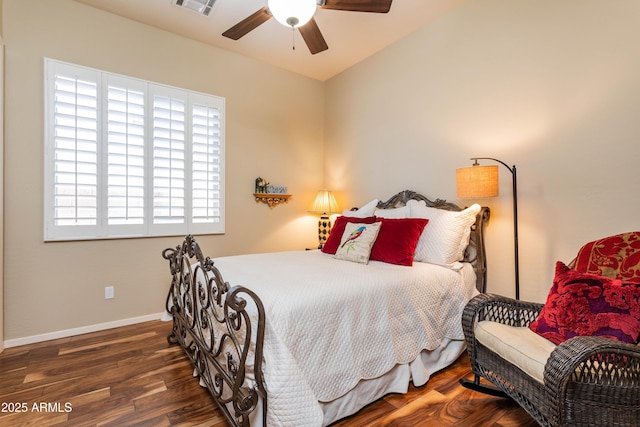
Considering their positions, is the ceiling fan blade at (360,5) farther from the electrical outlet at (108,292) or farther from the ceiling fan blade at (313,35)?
the electrical outlet at (108,292)

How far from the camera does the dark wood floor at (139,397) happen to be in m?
1.71

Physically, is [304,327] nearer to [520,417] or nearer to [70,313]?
[520,417]

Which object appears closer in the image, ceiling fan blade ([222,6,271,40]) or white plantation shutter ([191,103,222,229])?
ceiling fan blade ([222,6,271,40])

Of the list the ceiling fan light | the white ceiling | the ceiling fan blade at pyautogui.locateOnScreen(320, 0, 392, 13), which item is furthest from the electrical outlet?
the ceiling fan blade at pyautogui.locateOnScreen(320, 0, 392, 13)

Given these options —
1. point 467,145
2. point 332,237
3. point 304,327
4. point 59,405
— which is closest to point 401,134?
point 467,145

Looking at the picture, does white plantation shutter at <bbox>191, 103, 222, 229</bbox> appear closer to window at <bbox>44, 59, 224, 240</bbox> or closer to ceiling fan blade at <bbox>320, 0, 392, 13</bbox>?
window at <bbox>44, 59, 224, 240</bbox>

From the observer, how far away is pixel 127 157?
2994 millimetres

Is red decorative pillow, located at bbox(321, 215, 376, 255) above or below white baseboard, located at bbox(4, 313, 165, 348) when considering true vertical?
above

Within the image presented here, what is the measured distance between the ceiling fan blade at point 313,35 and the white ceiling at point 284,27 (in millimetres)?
541

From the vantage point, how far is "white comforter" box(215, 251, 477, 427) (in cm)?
138

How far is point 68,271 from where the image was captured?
2779mm

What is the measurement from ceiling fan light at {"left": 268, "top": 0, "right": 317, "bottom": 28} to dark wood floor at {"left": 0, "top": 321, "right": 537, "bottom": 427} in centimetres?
242

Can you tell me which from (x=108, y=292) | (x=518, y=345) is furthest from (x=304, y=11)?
(x=108, y=292)

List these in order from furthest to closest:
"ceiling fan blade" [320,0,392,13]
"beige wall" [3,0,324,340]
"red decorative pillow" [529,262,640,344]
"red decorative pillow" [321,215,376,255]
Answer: "red decorative pillow" [321,215,376,255]
"beige wall" [3,0,324,340]
"ceiling fan blade" [320,0,392,13]
"red decorative pillow" [529,262,640,344]
